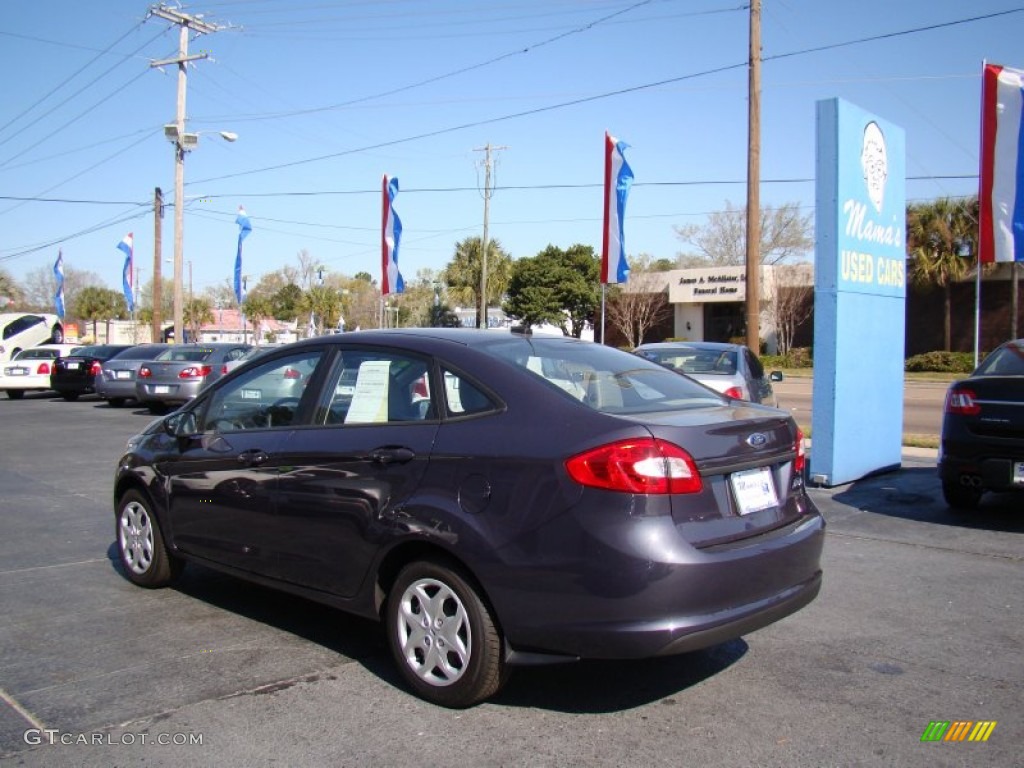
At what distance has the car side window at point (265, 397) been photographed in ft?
15.5

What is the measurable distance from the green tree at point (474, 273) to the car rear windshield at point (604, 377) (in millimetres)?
51358

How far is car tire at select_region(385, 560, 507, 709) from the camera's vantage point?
3660 millimetres

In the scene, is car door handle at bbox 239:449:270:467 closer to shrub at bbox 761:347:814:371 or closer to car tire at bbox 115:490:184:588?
car tire at bbox 115:490:184:588

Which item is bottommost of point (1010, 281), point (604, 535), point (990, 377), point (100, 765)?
point (100, 765)

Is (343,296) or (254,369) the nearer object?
(254,369)

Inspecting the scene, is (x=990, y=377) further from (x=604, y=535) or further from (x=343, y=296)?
(x=343, y=296)

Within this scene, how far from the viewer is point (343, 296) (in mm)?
74562

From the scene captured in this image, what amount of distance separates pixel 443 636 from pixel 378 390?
1225mm

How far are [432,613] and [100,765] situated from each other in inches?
53.8

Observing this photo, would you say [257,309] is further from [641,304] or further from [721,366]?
[721,366]

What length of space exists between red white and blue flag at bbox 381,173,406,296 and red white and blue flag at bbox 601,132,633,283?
18.2 feet

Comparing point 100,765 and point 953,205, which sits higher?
point 953,205

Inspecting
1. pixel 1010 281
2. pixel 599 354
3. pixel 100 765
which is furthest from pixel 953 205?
pixel 100 765

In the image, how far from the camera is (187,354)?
64.3 ft
